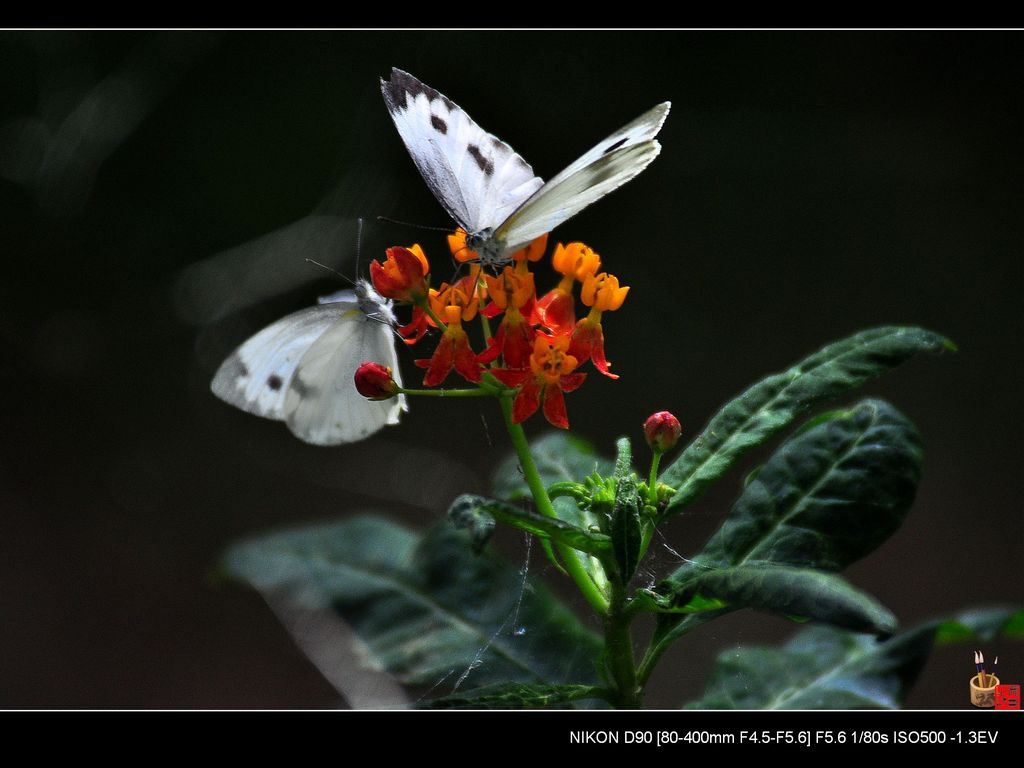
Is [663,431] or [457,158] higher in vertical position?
[457,158]

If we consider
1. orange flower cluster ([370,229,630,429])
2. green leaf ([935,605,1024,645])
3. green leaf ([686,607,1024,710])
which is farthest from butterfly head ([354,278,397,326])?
green leaf ([935,605,1024,645])

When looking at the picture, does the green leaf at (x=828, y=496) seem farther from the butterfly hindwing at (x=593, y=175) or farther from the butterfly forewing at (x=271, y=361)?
the butterfly forewing at (x=271, y=361)

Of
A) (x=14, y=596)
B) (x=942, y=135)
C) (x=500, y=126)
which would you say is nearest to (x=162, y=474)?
(x=14, y=596)

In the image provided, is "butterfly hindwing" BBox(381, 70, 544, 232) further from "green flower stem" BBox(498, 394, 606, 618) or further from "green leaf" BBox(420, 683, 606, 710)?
"green leaf" BBox(420, 683, 606, 710)

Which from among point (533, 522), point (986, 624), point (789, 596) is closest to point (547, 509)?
point (533, 522)

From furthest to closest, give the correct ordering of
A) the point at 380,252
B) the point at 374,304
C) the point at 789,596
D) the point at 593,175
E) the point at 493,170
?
1. the point at 380,252
2. the point at 374,304
3. the point at 493,170
4. the point at 593,175
5. the point at 789,596

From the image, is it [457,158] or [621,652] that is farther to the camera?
[457,158]

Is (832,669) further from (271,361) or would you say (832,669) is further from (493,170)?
(271,361)
